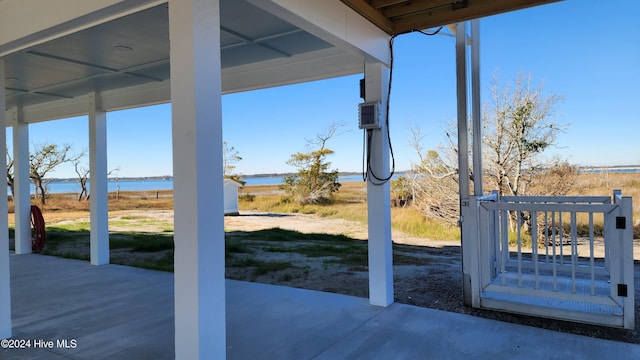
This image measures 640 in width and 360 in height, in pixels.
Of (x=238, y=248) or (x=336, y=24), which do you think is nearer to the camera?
(x=336, y=24)

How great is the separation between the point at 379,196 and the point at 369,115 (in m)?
0.74

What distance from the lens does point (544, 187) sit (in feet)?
26.3

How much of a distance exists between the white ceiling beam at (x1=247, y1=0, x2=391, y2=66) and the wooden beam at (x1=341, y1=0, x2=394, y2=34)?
0.10ft

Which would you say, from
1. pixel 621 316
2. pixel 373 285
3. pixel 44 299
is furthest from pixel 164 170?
pixel 621 316

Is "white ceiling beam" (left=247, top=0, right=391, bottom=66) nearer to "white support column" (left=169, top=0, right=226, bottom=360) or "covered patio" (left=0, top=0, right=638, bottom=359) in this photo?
"covered patio" (left=0, top=0, right=638, bottom=359)

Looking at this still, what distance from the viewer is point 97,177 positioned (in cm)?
568

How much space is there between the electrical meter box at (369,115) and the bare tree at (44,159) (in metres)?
13.9

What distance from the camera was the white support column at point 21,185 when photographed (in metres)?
6.67

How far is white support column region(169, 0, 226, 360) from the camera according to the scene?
182 cm

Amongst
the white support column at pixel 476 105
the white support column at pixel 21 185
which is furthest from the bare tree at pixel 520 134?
the white support column at pixel 21 185

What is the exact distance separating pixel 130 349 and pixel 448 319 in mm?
2464

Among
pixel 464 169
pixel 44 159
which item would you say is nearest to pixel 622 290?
pixel 464 169

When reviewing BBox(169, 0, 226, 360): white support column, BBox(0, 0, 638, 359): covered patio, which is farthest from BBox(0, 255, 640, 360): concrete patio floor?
BBox(169, 0, 226, 360): white support column

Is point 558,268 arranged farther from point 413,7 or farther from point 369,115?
point 413,7
